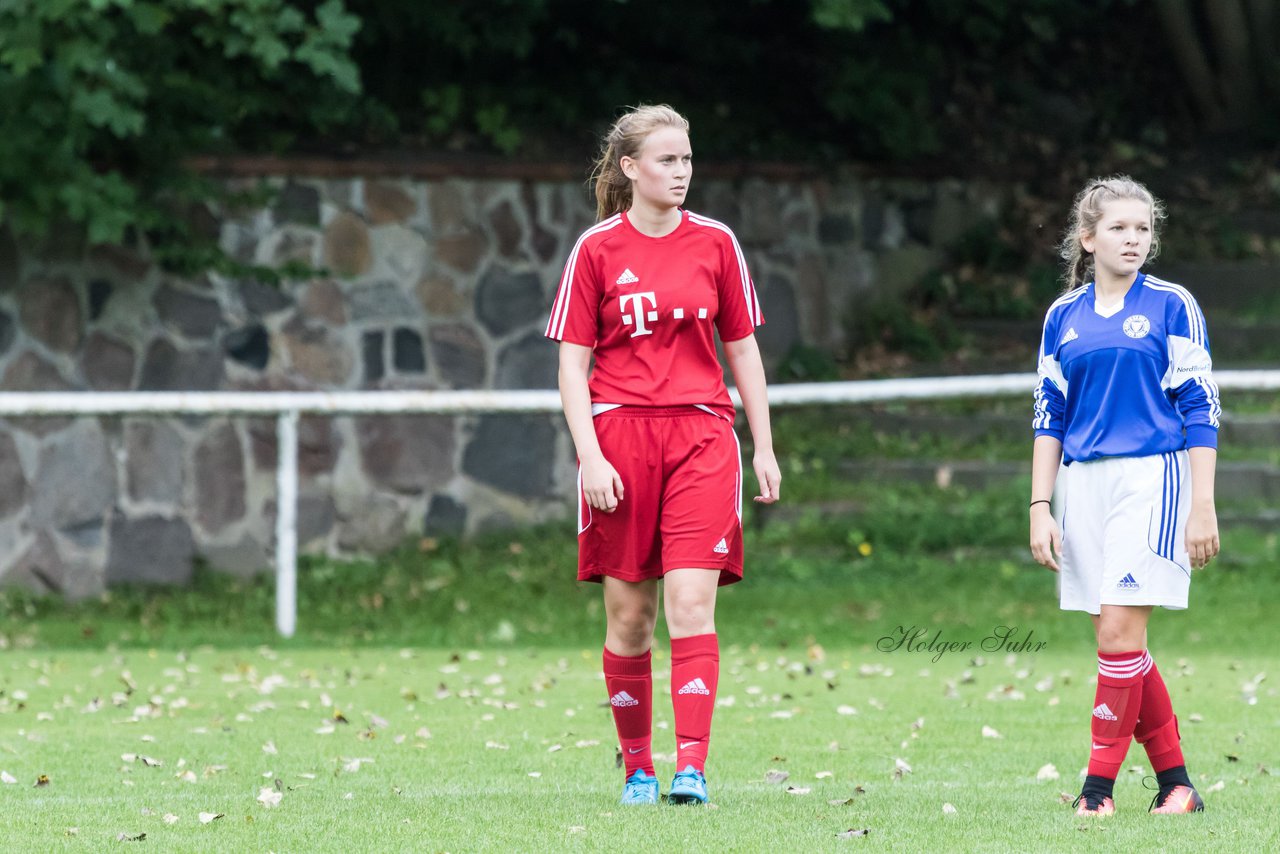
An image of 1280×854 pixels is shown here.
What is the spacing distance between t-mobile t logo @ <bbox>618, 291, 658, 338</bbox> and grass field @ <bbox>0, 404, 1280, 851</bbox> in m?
1.27

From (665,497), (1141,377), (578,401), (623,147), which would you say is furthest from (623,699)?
(1141,377)

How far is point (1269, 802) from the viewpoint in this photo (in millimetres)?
5145

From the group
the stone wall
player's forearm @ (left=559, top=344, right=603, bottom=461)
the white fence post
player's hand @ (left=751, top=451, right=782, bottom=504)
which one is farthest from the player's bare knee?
the stone wall

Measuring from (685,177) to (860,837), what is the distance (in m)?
1.79

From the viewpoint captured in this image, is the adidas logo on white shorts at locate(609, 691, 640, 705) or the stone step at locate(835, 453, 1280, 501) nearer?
the adidas logo on white shorts at locate(609, 691, 640, 705)

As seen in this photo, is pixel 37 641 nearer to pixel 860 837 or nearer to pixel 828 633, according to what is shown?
pixel 828 633

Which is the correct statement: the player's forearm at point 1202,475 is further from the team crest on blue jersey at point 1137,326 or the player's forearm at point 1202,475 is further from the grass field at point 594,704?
the grass field at point 594,704

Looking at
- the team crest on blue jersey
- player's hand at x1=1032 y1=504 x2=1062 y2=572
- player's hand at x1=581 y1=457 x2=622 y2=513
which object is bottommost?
player's hand at x1=1032 y1=504 x2=1062 y2=572

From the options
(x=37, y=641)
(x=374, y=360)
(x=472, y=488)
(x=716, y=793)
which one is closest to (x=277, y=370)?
(x=374, y=360)

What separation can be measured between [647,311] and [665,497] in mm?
500

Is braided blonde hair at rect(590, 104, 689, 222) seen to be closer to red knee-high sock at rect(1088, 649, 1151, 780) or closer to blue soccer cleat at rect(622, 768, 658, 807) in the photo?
blue soccer cleat at rect(622, 768, 658, 807)

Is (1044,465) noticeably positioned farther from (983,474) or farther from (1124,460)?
(983,474)

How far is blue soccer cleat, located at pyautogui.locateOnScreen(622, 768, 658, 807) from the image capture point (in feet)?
16.6

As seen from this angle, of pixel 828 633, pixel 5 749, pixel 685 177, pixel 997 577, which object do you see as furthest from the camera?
pixel 997 577
